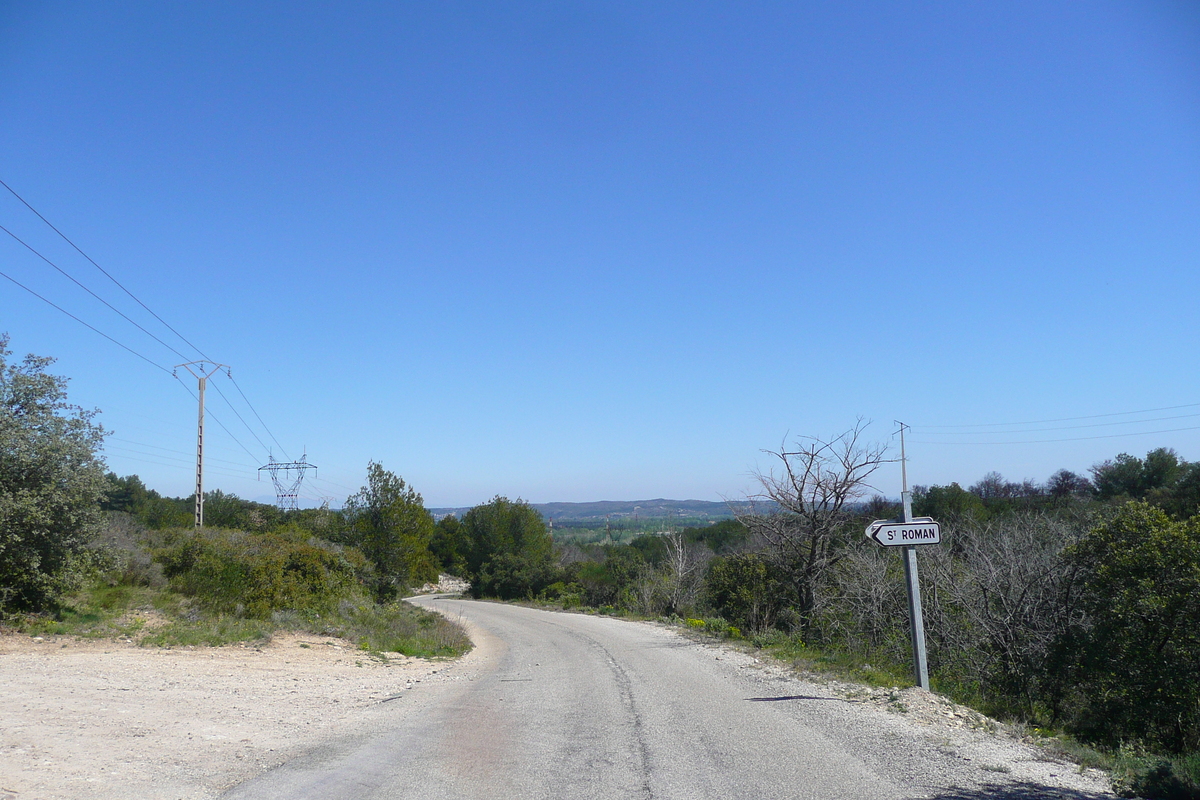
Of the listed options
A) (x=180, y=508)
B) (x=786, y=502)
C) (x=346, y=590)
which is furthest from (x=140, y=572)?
(x=180, y=508)

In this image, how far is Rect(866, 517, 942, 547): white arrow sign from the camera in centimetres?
965

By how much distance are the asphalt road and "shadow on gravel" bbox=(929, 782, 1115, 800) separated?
59mm

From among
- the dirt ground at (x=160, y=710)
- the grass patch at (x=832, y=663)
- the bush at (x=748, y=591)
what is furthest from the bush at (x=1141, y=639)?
the dirt ground at (x=160, y=710)

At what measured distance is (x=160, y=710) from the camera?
28.5 feet

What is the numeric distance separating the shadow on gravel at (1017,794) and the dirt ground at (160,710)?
6.00 meters

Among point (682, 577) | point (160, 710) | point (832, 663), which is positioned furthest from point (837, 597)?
point (682, 577)

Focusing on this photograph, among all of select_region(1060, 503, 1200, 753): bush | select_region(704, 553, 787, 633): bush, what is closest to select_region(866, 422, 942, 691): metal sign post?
select_region(1060, 503, 1200, 753): bush

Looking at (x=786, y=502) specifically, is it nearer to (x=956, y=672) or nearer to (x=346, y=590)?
(x=956, y=672)

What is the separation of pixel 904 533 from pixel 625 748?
15.8 ft

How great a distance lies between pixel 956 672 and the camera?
13.8 meters

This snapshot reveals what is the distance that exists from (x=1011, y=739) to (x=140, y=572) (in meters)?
21.0

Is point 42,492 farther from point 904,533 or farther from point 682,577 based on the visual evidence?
point 682,577

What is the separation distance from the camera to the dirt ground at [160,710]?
6141 millimetres

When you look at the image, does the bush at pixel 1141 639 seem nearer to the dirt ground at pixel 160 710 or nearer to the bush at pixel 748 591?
the bush at pixel 748 591
